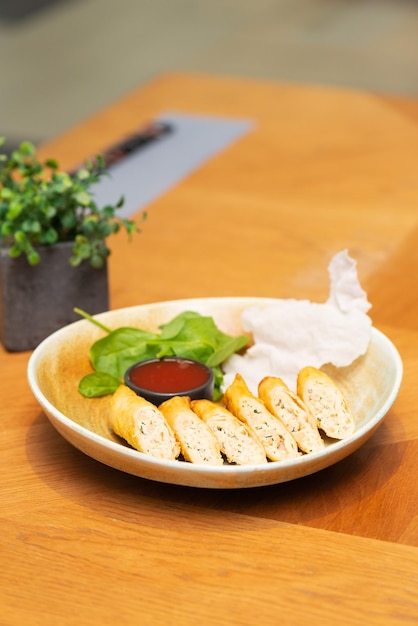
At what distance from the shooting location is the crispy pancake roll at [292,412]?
1.04 meters

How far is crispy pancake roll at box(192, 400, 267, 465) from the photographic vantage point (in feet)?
3.29

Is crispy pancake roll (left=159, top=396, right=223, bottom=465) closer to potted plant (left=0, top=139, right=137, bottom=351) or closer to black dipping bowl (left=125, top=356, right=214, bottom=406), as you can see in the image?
black dipping bowl (left=125, top=356, right=214, bottom=406)

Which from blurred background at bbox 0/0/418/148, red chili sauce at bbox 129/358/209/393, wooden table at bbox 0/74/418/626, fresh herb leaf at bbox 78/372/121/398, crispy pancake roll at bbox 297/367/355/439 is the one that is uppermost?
crispy pancake roll at bbox 297/367/355/439

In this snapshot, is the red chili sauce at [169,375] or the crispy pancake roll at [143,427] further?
the red chili sauce at [169,375]

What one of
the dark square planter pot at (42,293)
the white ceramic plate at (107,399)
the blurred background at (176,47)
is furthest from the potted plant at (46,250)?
the blurred background at (176,47)

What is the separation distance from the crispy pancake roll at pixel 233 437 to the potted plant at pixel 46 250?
0.40 m

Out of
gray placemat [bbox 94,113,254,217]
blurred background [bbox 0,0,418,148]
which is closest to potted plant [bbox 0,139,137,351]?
gray placemat [bbox 94,113,254,217]

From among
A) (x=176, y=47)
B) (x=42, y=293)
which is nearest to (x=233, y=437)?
(x=42, y=293)

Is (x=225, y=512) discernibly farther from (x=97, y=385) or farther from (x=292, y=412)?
(x=97, y=385)

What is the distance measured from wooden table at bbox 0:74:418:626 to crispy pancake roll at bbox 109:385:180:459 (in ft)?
0.21

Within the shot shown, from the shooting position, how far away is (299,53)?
6.55 meters

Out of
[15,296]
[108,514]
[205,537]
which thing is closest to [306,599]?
[205,537]

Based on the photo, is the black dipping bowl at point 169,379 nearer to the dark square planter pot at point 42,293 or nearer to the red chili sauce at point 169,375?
the red chili sauce at point 169,375

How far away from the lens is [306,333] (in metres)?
1.24
